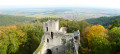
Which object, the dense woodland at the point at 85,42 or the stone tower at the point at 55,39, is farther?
the stone tower at the point at 55,39

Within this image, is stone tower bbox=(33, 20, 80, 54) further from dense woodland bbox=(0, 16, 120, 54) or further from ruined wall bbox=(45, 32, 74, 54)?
dense woodland bbox=(0, 16, 120, 54)

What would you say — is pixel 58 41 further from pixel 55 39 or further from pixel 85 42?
pixel 85 42

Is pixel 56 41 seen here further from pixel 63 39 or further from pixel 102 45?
pixel 102 45

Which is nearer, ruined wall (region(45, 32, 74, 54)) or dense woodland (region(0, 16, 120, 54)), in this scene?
dense woodland (region(0, 16, 120, 54))

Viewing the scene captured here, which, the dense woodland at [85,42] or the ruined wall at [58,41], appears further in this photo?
the ruined wall at [58,41]

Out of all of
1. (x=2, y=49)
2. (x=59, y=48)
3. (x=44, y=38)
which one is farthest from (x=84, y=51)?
(x=2, y=49)

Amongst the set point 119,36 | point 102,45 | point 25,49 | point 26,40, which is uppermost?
point 119,36

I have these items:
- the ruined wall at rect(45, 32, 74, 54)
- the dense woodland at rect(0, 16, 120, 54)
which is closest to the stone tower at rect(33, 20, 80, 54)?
the ruined wall at rect(45, 32, 74, 54)

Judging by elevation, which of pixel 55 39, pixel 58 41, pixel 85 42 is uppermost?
pixel 55 39

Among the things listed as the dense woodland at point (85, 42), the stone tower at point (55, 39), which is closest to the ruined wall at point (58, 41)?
the stone tower at point (55, 39)

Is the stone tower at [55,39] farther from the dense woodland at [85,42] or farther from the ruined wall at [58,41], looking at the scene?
the dense woodland at [85,42]

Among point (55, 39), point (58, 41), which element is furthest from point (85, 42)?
point (55, 39)
